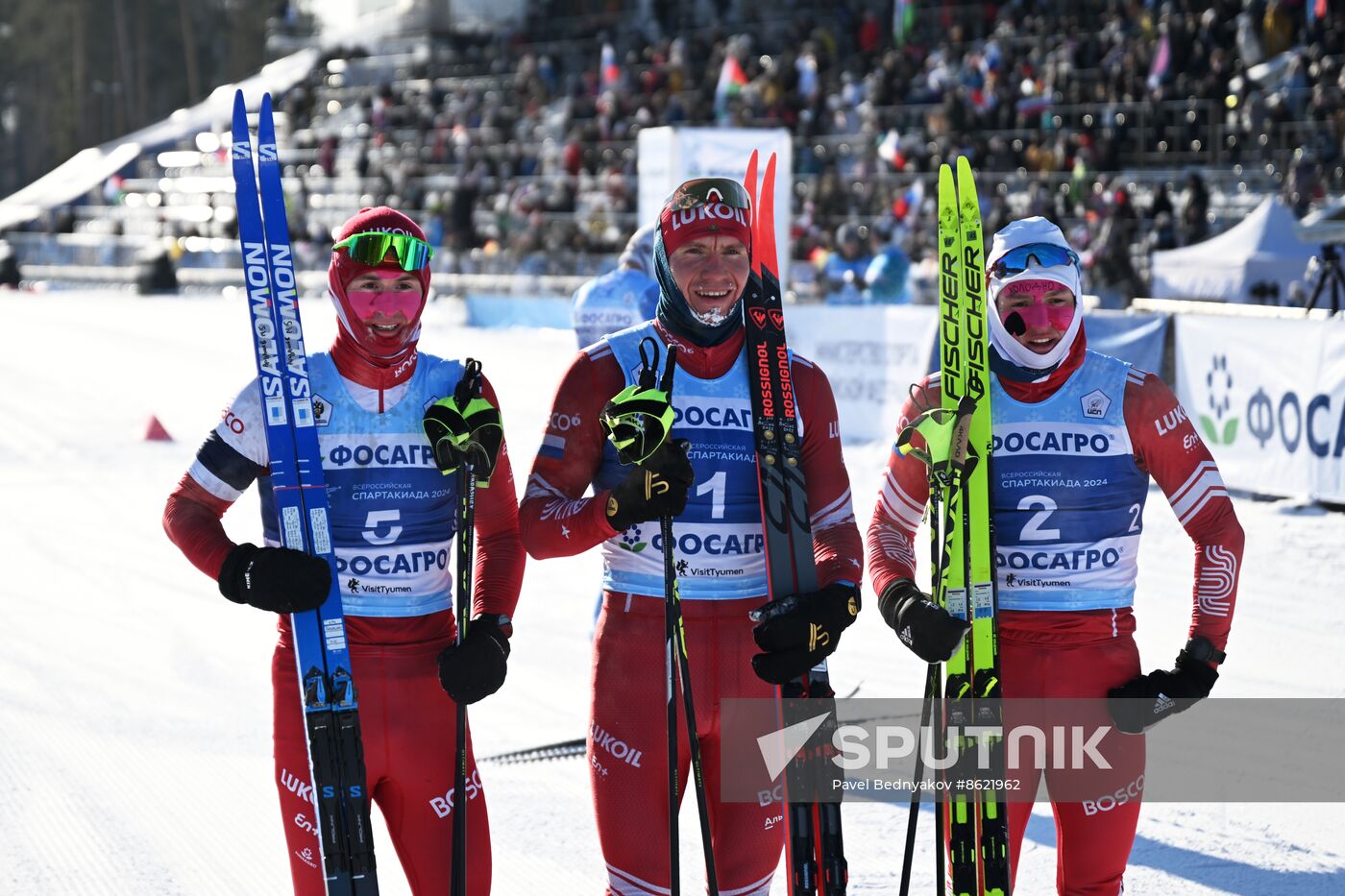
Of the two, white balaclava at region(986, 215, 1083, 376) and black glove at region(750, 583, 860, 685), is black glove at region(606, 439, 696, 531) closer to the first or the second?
black glove at region(750, 583, 860, 685)

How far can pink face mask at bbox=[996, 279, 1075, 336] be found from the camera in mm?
3932

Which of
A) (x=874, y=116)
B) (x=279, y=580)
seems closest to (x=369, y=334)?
(x=279, y=580)

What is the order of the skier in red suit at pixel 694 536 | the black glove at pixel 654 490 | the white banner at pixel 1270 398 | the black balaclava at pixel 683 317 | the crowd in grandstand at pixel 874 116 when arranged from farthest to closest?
the crowd in grandstand at pixel 874 116 → the white banner at pixel 1270 398 → the black balaclava at pixel 683 317 → the skier in red suit at pixel 694 536 → the black glove at pixel 654 490

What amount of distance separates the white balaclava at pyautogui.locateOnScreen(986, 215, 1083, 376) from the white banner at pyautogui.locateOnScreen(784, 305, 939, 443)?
931 cm

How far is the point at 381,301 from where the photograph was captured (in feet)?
12.4

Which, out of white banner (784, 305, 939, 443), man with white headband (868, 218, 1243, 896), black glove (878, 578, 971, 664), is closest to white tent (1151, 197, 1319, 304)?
white banner (784, 305, 939, 443)

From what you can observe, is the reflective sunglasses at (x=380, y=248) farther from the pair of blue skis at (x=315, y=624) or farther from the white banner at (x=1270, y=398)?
the white banner at (x=1270, y=398)

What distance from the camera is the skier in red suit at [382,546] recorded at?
147 inches

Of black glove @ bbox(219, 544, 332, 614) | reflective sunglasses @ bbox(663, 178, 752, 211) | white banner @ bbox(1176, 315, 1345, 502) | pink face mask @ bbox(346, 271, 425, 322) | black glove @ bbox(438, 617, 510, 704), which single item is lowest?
white banner @ bbox(1176, 315, 1345, 502)

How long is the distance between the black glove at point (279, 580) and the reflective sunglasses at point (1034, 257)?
1840mm

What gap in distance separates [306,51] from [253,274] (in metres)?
48.5

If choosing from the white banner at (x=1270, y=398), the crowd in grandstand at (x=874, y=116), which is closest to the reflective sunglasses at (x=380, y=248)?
the white banner at (x=1270, y=398)

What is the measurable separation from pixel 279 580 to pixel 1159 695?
6.88 feet

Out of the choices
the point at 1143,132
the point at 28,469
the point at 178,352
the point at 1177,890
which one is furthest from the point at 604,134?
the point at 1177,890
